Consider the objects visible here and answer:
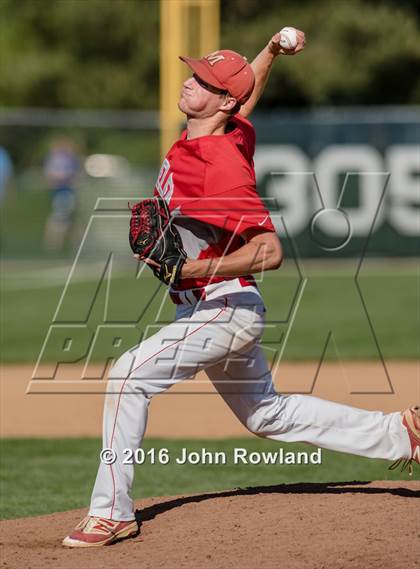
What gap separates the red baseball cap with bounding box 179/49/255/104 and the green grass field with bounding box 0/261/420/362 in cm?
666

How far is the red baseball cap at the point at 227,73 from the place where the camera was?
5.07 m

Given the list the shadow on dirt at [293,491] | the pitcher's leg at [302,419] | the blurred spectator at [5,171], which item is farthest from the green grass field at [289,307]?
the pitcher's leg at [302,419]

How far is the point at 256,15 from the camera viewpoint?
35.6 metres

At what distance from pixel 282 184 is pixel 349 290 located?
3050 millimetres

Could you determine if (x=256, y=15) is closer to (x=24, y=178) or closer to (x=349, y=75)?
(x=349, y=75)

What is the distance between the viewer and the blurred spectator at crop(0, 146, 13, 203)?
2231 cm

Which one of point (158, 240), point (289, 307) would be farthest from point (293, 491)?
point (289, 307)

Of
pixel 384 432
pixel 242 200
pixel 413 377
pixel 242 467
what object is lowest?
pixel 413 377

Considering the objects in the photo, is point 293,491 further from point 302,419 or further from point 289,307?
point 289,307

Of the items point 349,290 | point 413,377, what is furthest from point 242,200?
point 349,290

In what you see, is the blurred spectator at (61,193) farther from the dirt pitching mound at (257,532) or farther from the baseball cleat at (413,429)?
the baseball cleat at (413,429)

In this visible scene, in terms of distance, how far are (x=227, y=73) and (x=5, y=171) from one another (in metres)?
18.1

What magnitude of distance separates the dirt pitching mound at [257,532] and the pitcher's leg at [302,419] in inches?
12.6

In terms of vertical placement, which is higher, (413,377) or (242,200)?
(242,200)
